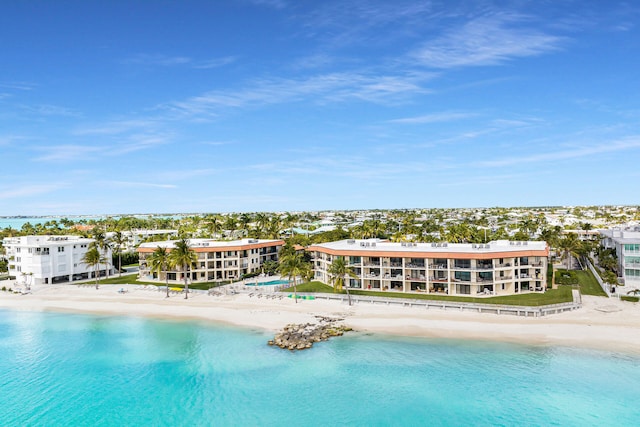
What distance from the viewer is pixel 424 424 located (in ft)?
117

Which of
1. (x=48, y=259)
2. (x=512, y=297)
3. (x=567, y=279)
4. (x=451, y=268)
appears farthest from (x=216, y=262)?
(x=567, y=279)

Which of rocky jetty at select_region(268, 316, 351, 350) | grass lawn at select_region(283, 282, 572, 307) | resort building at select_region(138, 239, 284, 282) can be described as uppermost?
resort building at select_region(138, 239, 284, 282)

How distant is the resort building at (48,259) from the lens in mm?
95000

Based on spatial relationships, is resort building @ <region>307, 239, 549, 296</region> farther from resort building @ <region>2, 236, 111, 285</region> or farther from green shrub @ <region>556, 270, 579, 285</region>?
resort building @ <region>2, 236, 111, 285</region>

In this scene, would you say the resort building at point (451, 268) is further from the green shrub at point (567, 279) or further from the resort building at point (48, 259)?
the resort building at point (48, 259)

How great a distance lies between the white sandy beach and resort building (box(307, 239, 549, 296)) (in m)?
8.12

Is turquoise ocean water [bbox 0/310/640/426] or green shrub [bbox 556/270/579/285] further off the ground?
green shrub [bbox 556/270/579/285]

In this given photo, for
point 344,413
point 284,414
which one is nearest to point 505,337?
point 344,413

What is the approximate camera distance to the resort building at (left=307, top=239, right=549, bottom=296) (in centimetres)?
7044

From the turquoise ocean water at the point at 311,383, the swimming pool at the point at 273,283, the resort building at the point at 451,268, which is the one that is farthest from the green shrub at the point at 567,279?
the swimming pool at the point at 273,283

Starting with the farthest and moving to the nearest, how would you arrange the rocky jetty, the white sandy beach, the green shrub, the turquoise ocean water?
1. the green shrub
2. the white sandy beach
3. the rocky jetty
4. the turquoise ocean water

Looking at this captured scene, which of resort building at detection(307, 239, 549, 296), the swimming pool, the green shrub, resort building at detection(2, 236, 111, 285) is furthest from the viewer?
resort building at detection(2, 236, 111, 285)

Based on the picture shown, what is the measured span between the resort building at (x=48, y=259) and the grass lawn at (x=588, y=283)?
9160 centimetres

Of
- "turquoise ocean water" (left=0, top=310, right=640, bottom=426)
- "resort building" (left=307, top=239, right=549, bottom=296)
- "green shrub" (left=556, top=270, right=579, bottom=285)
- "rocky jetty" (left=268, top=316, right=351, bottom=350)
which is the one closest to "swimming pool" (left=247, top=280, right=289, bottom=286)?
"resort building" (left=307, top=239, right=549, bottom=296)
